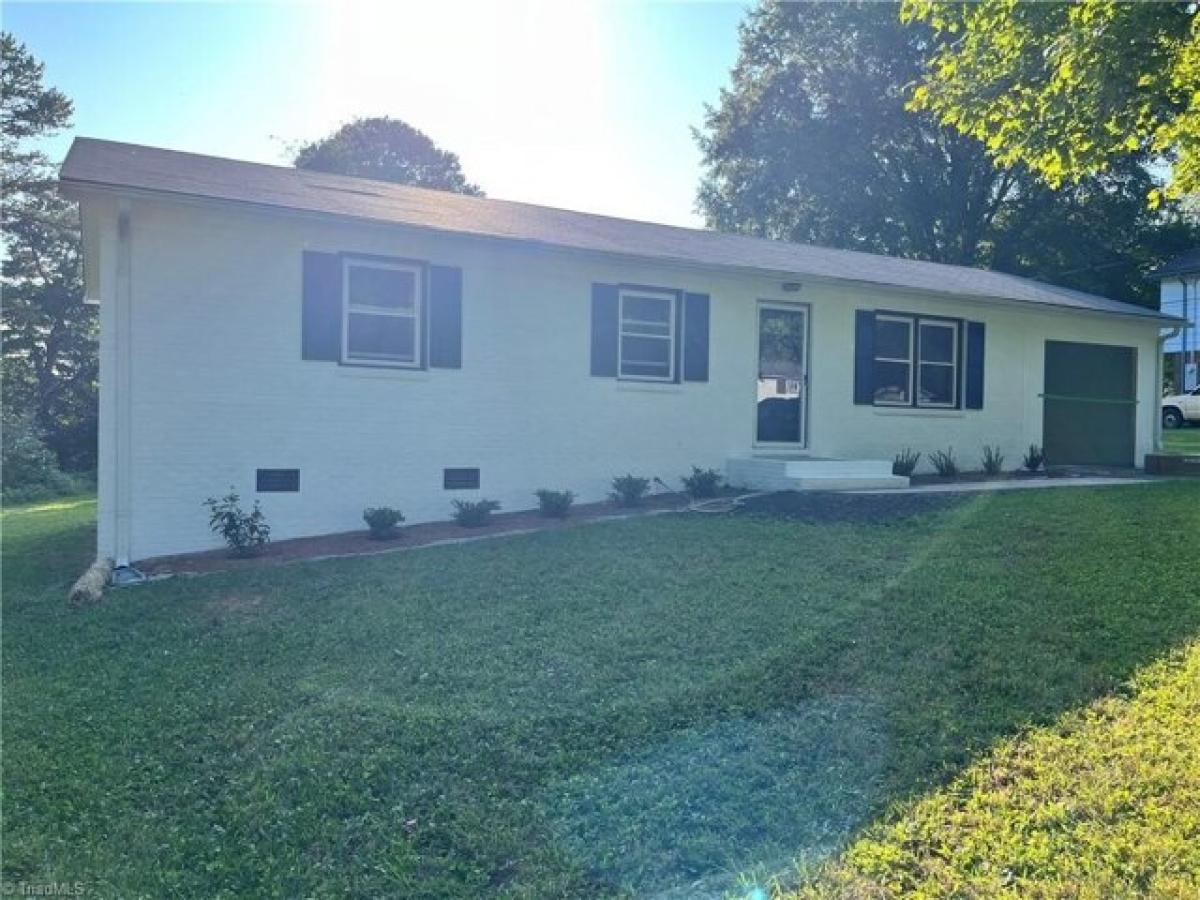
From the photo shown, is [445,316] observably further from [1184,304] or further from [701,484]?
[1184,304]

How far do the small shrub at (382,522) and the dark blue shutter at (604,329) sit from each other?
3194mm

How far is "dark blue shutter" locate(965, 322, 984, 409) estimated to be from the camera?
13.9 meters

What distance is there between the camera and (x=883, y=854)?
3.10 m

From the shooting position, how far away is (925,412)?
44.4 ft

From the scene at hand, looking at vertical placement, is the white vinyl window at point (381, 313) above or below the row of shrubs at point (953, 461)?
above

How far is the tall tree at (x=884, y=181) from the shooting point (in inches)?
1136

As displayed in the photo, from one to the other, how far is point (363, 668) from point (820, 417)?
8.96m

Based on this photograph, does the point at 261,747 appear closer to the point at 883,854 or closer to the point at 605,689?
the point at 605,689

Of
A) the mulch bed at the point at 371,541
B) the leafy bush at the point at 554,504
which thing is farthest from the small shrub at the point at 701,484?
the leafy bush at the point at 554,504

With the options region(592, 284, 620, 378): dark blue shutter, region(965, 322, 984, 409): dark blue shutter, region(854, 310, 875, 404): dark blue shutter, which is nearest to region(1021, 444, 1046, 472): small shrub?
region(965, 322, 984, 409): dark blue shutter

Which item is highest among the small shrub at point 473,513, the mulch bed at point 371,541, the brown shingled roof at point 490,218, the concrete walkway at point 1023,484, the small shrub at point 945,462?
the brown shingled roof at point 490,218

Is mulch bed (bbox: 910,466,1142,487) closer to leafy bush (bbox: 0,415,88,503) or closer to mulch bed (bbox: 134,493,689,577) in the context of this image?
mulch bed (bbox: 134,493,689,577)

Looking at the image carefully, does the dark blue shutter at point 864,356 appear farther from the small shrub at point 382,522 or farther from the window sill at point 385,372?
the small shrub at point 382,522

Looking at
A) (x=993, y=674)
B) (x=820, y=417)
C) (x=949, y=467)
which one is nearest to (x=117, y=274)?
(x=993, y=674)
